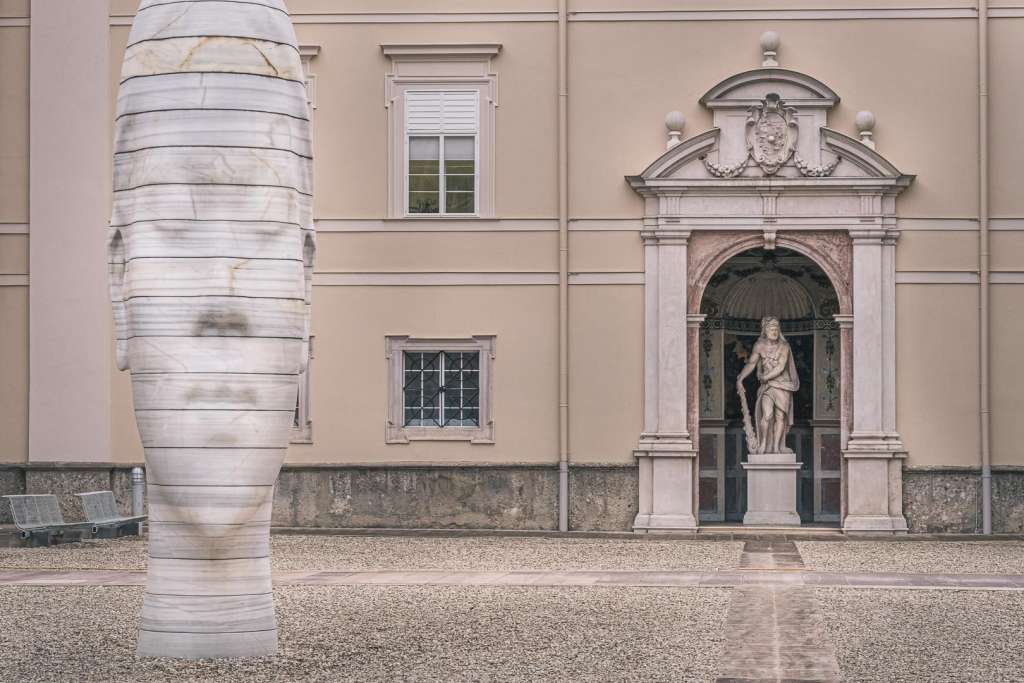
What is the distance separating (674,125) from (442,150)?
9.65 feet

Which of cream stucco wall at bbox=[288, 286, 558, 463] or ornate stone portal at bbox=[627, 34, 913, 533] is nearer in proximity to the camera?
ornate stone portal at bbox=[627, 34, 913, 533]

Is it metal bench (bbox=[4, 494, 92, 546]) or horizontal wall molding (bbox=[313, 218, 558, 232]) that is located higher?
horizontal wall molding (bbox=[313, 218, 558, 232])

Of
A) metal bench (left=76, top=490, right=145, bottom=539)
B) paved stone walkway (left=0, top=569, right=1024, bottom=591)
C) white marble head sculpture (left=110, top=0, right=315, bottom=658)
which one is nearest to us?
white marble head sculpture (left=110, top=0, right=315, bottom=658)

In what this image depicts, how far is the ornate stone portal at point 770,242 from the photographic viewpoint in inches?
917

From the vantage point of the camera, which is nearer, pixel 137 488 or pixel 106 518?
pixel 106 518

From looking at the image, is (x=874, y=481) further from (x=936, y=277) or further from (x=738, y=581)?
(x=738, y=581)

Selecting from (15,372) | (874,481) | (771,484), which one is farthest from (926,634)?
(15,372)

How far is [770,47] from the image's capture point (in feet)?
76.7

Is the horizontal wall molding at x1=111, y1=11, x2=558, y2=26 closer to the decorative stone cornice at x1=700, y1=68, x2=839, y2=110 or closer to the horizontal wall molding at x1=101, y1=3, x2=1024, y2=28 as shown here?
the horizontal wall molding at x1=101, y1=3, x2=1024, y2=28

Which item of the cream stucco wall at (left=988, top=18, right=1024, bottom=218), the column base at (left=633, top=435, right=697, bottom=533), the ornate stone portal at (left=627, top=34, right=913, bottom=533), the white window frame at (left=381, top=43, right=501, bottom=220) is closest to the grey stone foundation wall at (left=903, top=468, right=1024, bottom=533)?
the ornate stone portal at (left=627, top=34, right=913, bottom=533)

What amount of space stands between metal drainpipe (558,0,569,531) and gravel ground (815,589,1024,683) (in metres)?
7.12

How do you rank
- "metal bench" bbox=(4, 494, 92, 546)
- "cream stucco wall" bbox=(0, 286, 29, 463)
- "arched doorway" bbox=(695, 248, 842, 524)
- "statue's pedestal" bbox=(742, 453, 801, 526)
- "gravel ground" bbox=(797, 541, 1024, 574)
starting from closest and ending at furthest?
"gravel ground" bbox=(797, 541, 1024, 574) → "metal bench" bbox=(4, 494, 92, 546) → "cream stucco wall" bbox=(0, 286, 29, 463) → "statue's pedestal" bbox=(742, 453, 801, 526) → "arched doorway" bbox=(695, 248, 842, 524)

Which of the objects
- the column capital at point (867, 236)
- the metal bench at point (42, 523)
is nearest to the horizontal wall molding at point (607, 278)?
the column capital at point (867, 236)

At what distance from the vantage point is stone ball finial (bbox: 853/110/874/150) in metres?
23.2
